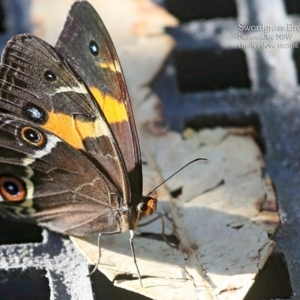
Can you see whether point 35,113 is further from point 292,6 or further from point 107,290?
point 292,6

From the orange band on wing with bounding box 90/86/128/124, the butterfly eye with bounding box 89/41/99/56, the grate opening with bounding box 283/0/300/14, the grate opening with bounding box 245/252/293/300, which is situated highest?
the grate opening with bounding box 283/0/300/14

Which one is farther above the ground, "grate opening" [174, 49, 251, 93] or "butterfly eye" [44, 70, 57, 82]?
"grate opening" [174, 49, 251, 93]

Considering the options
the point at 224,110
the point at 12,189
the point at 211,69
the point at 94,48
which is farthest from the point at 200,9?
the point at 12,189

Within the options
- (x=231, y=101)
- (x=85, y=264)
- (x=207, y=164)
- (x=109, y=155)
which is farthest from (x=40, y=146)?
(x=231, y=101)

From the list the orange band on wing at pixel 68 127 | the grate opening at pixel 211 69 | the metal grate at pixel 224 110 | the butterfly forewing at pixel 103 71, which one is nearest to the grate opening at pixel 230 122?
the metal grate at pixel 224 110

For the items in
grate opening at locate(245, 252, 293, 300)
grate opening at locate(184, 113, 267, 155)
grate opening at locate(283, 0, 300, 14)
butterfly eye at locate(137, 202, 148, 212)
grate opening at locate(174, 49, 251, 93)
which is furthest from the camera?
grate opening at locate(283, 0, 300, 14)

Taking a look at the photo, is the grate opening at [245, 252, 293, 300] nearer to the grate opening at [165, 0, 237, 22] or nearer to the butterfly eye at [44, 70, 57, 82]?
the butterfly eye at [44, 70, 57, 82]

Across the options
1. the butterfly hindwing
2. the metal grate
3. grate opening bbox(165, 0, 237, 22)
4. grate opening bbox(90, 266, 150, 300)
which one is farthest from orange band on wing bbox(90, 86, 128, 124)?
grate opening bbox(165, 0, 237, 22)
